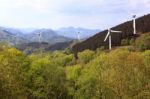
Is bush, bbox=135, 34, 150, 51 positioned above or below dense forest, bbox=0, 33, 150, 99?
above

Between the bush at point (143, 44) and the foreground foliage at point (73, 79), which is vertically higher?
the bush at point (143, 44)

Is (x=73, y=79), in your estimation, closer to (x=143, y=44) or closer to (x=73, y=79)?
(x=73, y=79)

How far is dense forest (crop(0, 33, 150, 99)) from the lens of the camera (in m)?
72.2

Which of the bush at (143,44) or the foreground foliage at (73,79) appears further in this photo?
the bush at (143,44)

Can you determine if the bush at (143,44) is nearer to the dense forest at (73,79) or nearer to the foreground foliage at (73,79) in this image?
the dense forest at (73,79)

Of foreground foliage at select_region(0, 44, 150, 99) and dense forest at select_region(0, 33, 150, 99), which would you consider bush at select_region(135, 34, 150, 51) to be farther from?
foreground foliage at select_region(0, 44, 150, 99)

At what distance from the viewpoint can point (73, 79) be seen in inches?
4668

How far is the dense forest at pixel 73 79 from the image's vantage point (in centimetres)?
7219

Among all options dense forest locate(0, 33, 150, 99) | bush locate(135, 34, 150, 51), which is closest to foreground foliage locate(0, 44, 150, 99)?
dense forest locate(0, 33, 150, 99)

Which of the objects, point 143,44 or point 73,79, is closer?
point 73,79

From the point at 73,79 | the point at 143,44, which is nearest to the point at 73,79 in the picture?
the point at 73,79

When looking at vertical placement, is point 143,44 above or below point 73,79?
above

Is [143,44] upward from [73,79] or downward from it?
upward

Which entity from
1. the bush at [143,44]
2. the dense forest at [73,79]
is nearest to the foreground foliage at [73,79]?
the dense forest at [73,79]
